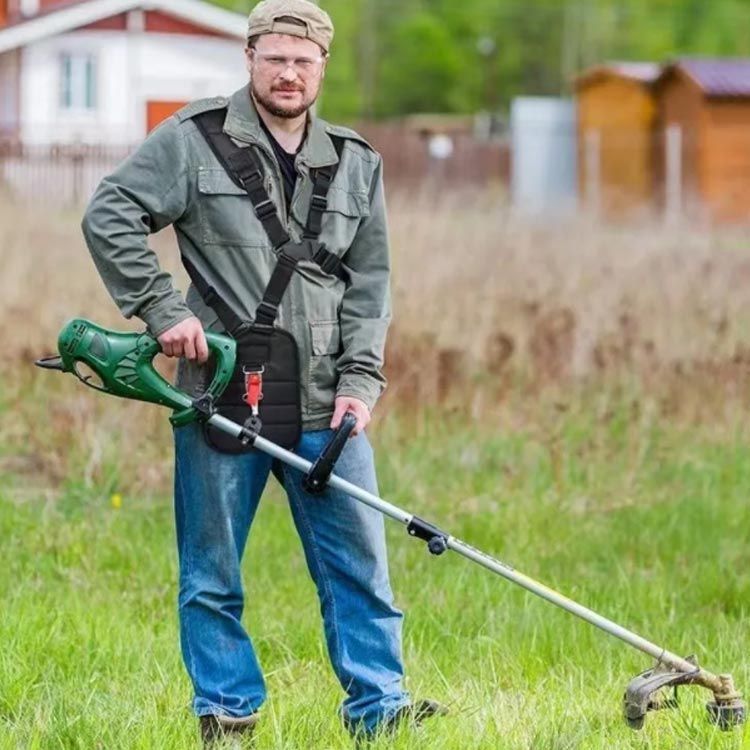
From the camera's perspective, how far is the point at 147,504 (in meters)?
7.22

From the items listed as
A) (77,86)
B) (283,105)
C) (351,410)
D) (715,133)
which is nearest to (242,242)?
(283,105)

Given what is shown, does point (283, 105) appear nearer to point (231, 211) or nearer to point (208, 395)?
point (231, 211)

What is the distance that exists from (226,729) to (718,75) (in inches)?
1102

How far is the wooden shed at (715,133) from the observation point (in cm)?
2981

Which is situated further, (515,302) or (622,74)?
(622,74)

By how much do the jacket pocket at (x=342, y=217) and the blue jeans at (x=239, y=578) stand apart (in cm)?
45

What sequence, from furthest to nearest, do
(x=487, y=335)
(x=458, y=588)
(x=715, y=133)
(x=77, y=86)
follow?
(x=77, y=86), (x=715, y=133), (x=487, y=335), (x=458, y=588)

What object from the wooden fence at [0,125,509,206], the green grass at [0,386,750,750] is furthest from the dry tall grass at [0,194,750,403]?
the wooden fence at [0,125,509,206]

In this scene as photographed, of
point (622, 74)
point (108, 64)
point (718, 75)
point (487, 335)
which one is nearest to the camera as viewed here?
point (487, 335)

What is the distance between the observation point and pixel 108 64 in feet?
108

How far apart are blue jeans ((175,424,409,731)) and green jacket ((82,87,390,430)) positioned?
0.55ft

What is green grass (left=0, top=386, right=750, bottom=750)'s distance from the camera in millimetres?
4484

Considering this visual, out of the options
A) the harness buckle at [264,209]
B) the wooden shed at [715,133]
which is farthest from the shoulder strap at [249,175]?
the wooden shed at [715,133]

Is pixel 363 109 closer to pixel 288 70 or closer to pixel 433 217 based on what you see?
pixel 433 217
